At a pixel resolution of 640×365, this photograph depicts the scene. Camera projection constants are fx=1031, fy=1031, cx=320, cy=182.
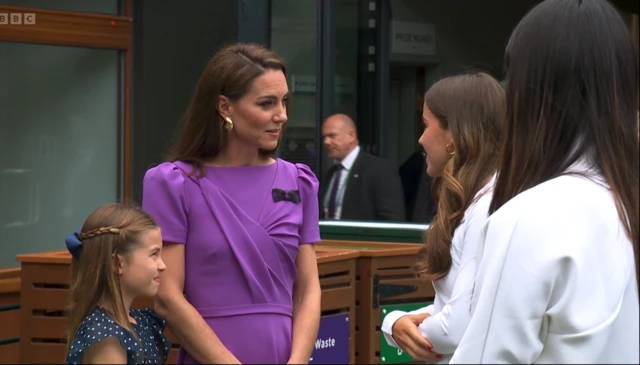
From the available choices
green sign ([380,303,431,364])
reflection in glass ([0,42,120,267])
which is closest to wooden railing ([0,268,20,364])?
reflection in glass ([0,42,120,267])

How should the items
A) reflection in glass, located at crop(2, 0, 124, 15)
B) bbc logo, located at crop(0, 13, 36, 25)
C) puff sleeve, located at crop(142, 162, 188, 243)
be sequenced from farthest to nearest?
reflection in glass, located at crop(2, 0, 124, 15) < bbc logo, located at crop(0, 13, 36, 25) < puff sleeve, located at crop(142, 162, 188, 243)

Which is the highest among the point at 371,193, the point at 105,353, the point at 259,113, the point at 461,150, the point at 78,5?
the point at 78,5

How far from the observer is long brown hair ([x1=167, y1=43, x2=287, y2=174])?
125 inches

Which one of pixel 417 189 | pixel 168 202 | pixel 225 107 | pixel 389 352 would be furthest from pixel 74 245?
pixel 417 189

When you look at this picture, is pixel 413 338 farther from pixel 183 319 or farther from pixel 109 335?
pixel 109 335

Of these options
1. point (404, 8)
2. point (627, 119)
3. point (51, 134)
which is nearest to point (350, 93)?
point (404, 8)

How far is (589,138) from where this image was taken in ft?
5.58

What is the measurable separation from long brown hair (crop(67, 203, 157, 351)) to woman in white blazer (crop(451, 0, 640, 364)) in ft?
5.16

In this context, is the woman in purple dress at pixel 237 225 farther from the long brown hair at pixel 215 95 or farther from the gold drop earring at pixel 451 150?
the gold drop earring at pixel 451 150

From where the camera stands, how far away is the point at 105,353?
2898mm

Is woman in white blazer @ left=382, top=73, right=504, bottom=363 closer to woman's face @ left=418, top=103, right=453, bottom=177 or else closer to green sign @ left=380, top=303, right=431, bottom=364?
woman's face @ left=418, top=103, right=453, bottom=177

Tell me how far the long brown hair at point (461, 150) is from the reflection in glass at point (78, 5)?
4.84m

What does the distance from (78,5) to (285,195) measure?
5.09 m

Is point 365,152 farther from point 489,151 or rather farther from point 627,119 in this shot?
point 627,119
